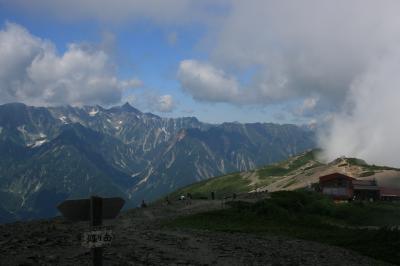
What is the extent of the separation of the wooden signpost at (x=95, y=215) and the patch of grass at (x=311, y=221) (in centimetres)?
2891

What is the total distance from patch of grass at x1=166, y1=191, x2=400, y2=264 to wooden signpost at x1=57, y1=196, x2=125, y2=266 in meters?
28.9

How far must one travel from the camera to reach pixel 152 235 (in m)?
38.5

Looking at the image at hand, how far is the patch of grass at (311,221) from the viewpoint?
4272 cm

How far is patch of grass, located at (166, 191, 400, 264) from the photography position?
140 feet

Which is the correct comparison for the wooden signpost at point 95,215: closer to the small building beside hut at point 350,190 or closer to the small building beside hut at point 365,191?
the small building beside hut at point 350,190

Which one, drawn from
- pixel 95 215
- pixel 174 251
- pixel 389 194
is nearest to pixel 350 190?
pixel 389 194

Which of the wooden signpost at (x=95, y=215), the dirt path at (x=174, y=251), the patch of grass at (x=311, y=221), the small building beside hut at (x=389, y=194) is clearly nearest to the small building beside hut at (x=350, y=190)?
the small building beside hut at (x=389, y=194)

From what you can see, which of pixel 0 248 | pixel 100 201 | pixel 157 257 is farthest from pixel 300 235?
pixel 100 201

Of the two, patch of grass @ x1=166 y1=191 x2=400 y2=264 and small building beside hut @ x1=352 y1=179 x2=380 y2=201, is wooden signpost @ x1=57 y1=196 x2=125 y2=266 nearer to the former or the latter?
patch of grass @ x1=166 y1=191 x2=400 y2=264

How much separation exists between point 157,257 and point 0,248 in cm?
833

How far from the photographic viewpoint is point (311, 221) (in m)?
71.1

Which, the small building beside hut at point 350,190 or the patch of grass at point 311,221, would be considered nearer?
the patch of grass at point 311,221

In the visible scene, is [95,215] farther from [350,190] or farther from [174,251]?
[350,190]

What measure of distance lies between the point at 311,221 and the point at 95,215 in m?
60.1
